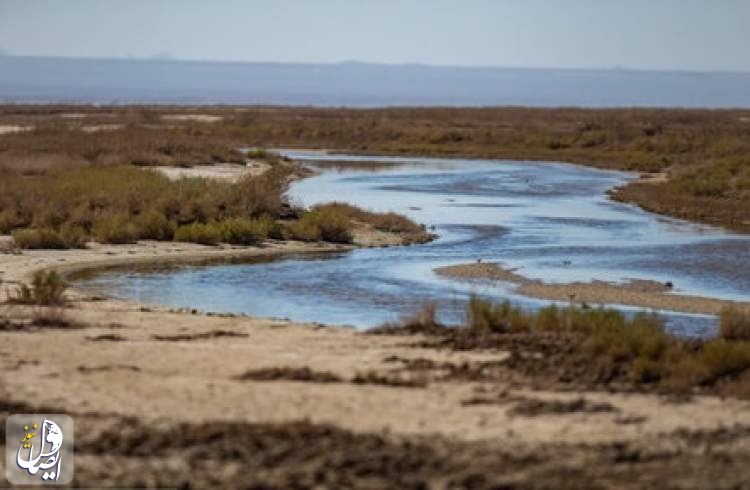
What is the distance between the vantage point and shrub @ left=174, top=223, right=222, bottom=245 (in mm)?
27906

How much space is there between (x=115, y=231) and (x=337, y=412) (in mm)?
15733

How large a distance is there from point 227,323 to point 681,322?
249 inches

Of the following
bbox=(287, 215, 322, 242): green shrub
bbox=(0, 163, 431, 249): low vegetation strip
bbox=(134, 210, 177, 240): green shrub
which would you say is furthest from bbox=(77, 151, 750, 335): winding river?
bbox=(134, 210, 177, 240): green shrub

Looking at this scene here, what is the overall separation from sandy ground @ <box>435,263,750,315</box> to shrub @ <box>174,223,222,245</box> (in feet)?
17.2

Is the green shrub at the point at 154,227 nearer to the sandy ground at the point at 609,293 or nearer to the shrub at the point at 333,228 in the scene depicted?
the shrub at the point at 333,228

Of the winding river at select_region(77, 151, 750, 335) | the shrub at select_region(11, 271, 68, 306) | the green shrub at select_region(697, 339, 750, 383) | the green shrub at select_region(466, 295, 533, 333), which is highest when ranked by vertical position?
the green shrub at select_region(697, 339, 750, 383)

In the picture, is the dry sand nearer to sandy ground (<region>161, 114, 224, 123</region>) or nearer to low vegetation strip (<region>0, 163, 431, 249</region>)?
low vegetation strip (<region>0, 163, 431, 249</region>)

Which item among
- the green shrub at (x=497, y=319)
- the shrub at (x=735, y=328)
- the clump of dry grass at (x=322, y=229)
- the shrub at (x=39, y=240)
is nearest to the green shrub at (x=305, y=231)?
the clump of dry grass at (x=322, y=229)

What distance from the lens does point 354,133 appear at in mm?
74750

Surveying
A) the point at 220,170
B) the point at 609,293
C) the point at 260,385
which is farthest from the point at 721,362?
the point at 220,170

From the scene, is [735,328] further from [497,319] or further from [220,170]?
[220,170]

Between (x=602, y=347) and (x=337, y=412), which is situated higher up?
(x=602, y=347)

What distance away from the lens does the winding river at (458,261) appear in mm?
21016

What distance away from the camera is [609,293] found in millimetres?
22344
